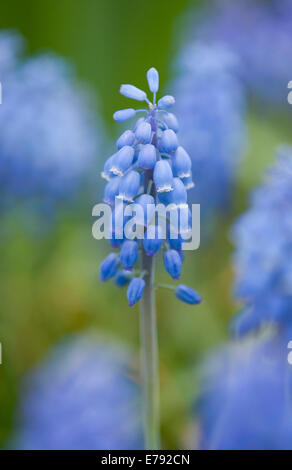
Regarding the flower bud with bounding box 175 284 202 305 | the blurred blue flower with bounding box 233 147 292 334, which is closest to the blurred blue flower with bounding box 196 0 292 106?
the blurred blue flower with bounding box 233 147 292 334

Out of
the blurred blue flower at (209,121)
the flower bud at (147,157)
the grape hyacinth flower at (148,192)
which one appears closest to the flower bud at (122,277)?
the grape hyacinth flower at (148,192)

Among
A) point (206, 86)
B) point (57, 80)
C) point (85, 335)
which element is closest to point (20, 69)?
point (57, 80)

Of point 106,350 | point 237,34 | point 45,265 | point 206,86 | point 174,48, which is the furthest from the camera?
point 237,34

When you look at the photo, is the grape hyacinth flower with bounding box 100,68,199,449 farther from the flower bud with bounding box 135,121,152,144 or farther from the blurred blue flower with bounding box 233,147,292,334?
the blurred blue flower with bounding box 233,147,292,334

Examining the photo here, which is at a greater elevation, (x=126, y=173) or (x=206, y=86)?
(x=206, y=86)

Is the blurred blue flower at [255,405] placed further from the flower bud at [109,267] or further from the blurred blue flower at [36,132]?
the blurred blue flower at [36,132]

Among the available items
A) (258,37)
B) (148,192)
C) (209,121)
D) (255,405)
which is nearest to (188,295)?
(148,192)

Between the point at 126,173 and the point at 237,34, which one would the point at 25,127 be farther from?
the point at 237,34
